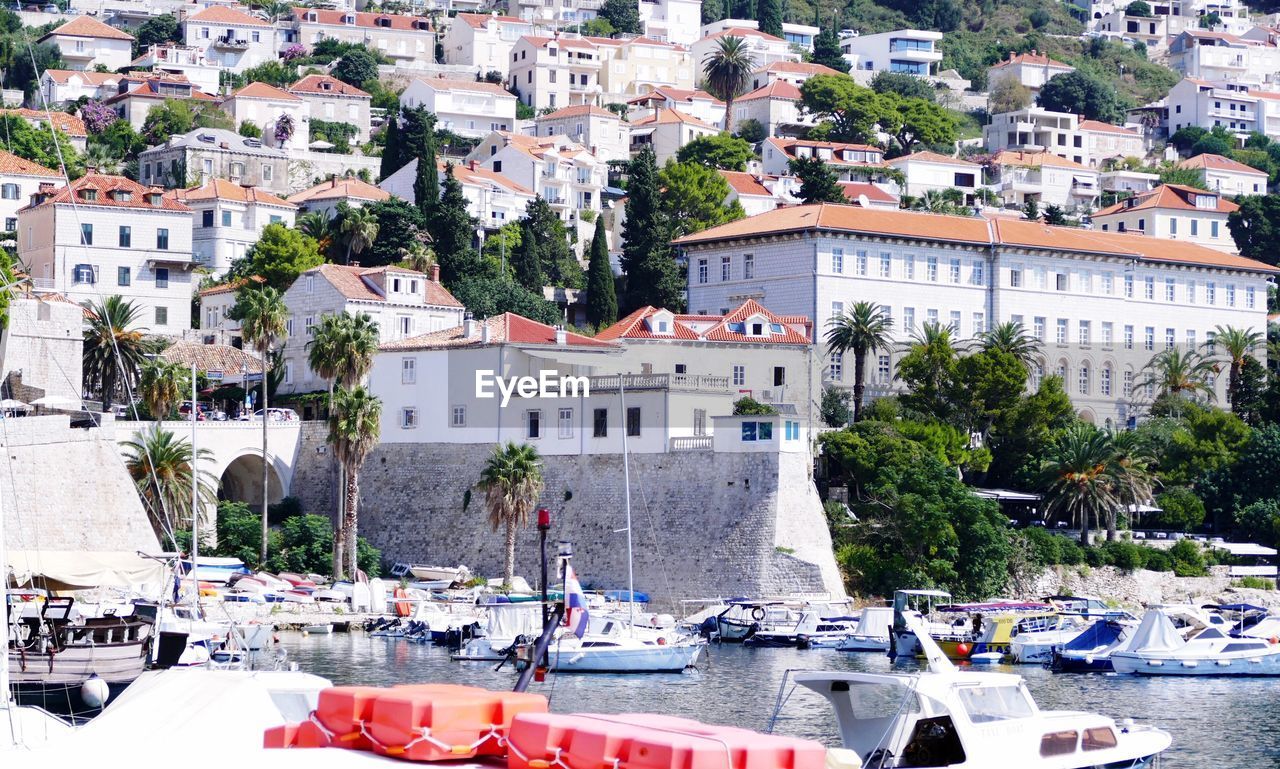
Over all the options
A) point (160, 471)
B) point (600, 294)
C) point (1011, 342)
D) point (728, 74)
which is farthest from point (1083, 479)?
point (728, 74)

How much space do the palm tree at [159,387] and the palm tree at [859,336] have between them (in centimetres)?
2602

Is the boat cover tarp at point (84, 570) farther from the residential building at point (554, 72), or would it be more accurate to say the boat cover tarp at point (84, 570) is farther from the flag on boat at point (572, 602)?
the residential building at point (554, 72)

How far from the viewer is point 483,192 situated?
368ft

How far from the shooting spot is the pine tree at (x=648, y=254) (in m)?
95.9

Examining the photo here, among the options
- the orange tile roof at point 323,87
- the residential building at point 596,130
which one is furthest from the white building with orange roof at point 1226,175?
the orange tile roof at point 323,87

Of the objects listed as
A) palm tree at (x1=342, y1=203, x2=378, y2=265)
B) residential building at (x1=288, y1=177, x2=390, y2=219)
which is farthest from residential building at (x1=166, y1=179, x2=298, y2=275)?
palm tree at (x1=342, y1=203, x2=378, y2=265)

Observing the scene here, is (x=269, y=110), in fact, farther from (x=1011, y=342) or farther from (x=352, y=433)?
(x=352, y=433)

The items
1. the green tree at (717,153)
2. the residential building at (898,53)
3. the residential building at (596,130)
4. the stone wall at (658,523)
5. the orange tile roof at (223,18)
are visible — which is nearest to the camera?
Answer: the stone wall at (658,523)

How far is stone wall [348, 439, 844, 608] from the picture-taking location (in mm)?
69875

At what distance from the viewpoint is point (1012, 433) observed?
82750 millimetres

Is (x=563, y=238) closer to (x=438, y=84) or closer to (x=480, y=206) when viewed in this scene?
(x=480, y=206)

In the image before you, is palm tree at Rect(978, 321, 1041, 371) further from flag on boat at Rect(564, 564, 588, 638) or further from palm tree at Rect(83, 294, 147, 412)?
flag on boat at Rect(564, 564, 588, 638)

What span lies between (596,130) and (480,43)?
23093 mm

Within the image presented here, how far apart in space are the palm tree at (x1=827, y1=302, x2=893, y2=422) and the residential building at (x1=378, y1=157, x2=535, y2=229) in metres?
28.0
